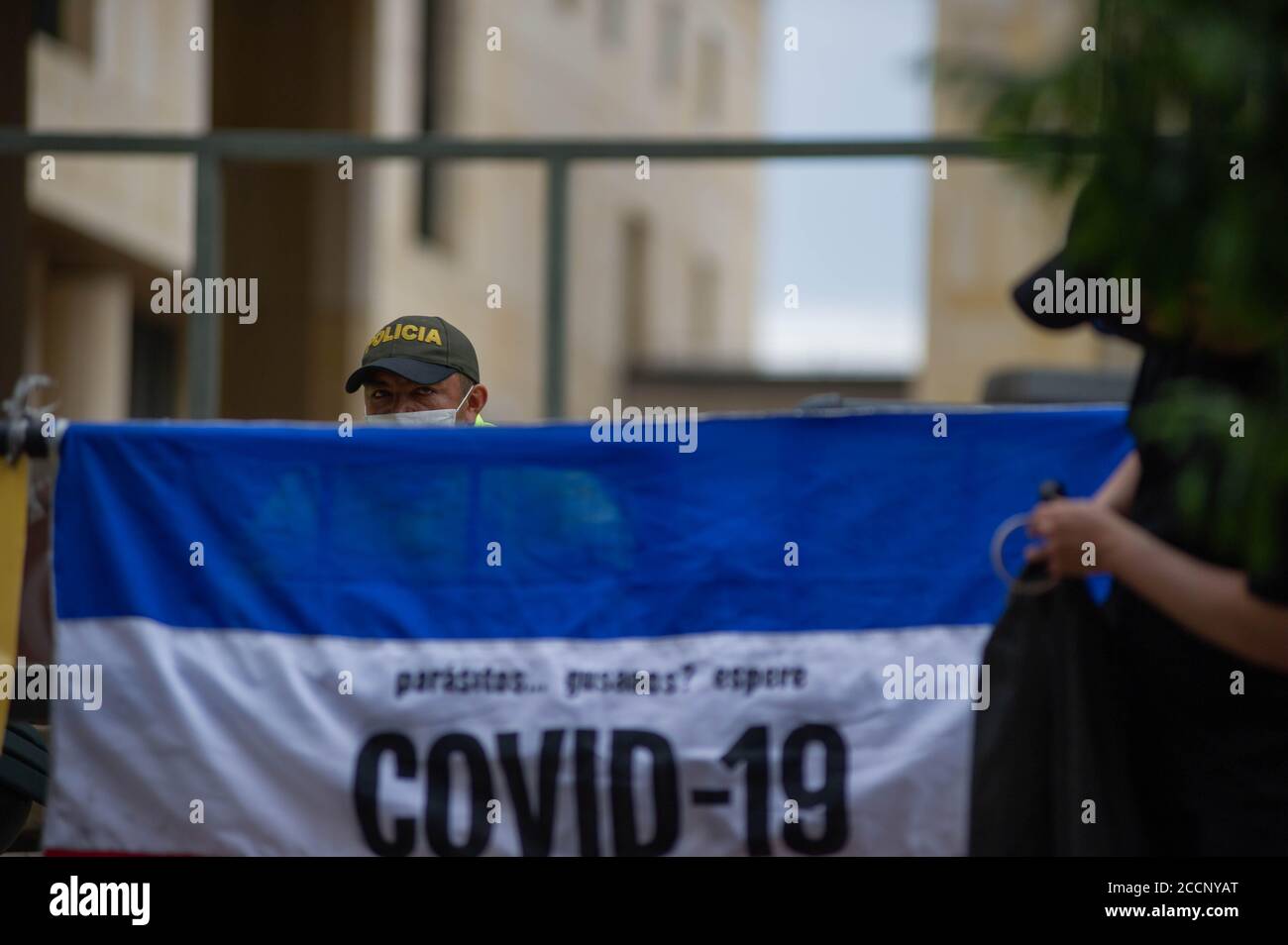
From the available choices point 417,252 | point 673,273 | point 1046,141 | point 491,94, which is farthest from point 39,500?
point 673,273

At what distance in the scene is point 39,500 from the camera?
5738mm

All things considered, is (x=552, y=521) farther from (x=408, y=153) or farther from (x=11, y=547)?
(x=408, y=153)

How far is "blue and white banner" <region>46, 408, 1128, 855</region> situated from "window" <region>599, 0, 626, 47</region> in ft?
109

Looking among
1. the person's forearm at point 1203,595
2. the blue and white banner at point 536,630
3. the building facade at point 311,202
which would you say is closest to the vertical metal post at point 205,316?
the building facade at point 311,202

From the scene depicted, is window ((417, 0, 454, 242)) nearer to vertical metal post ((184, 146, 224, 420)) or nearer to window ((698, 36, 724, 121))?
vertical metal post ((184, 146, 224, 420))

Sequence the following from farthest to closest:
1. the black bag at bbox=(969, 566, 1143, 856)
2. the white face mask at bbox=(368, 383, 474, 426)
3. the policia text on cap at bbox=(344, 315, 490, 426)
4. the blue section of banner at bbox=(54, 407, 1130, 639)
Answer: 1. the white face mask at bbox=(368, 383, 474, 426)
2. the policia text on cap at bbox=(344, 315, 490, 426)
3. the blue section of banner at bbox=(54, 407, 1130, 639)
4. the black bag at bbox=(969, 566, 1143, 856)

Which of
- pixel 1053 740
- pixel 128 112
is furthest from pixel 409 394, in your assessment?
pixel 128 112

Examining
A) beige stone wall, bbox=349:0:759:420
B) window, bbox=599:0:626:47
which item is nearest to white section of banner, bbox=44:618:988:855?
beige stone wall, bbox=349:0:759:420

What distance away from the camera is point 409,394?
5848mm

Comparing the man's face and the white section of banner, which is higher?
the man's face

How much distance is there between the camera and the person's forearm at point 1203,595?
9.71 ft

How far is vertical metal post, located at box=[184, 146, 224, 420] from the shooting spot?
7047 millimetres

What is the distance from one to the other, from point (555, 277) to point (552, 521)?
198 centimetres
